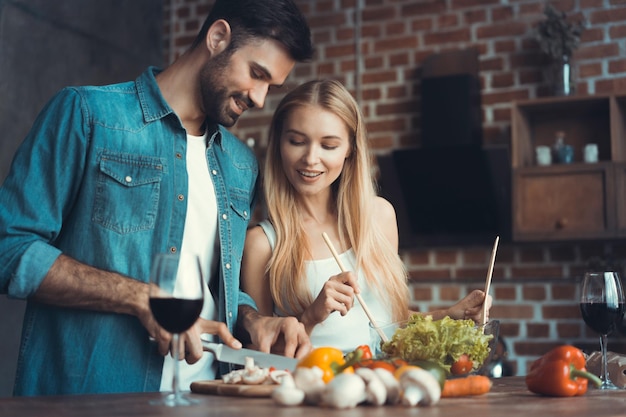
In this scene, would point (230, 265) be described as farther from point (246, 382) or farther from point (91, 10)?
point (91, 10)

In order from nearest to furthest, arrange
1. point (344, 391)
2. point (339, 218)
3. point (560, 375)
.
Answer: point (344, 391) < point (560, 375) < point (339, 218)

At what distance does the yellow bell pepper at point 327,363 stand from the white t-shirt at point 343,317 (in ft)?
2.47

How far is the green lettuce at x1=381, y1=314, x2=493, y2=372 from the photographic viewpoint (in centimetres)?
160

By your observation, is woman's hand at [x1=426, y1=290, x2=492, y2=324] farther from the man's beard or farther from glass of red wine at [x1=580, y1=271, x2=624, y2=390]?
the man's beard

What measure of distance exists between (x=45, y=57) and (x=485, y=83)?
2.12 meters

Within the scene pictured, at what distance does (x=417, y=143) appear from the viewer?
4.04m

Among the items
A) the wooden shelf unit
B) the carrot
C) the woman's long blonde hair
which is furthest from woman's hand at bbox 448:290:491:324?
the wooden shelf unit

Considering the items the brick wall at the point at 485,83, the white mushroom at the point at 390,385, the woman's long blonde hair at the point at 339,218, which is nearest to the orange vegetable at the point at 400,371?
the white mushroom at the point at 390,385

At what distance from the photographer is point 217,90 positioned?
2.10 m

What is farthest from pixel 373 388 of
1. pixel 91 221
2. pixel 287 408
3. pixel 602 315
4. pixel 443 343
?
pixel 91 221

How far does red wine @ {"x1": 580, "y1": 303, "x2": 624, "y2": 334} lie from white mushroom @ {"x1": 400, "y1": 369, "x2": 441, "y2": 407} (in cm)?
69

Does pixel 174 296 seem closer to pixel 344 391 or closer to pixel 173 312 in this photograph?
pixel 173 312

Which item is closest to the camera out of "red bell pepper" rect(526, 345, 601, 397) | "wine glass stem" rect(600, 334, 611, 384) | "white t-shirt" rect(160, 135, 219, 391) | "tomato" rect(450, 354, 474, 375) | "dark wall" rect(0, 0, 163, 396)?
"red bell pepper" rect(526, 345, 601, 397)

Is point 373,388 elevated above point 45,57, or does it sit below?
below
